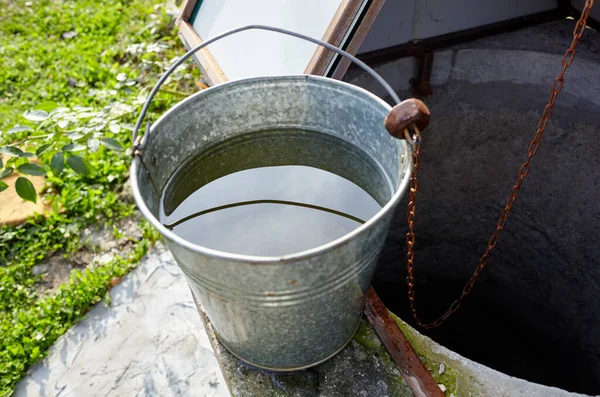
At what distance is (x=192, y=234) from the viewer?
1704mm

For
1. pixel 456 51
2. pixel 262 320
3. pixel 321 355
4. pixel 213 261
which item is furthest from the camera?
pixel 456 51

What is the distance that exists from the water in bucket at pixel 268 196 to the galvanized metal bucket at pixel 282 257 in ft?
0.16

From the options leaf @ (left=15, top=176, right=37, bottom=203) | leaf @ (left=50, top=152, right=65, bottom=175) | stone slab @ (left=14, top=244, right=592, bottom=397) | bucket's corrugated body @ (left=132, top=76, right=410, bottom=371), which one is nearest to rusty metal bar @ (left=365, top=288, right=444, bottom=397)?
stone slab @ (left=14, top=244, right=592, bottom=397)

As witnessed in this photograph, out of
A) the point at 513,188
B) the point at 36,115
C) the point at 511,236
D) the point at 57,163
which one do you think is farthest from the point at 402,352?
the point at 511,236

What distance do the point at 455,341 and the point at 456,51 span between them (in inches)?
74.1

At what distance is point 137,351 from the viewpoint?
2.55 meters

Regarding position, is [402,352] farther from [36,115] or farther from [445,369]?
[36,115]

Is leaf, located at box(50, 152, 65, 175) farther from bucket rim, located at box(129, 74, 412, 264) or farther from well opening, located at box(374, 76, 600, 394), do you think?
well opening, located at box(374, 76, 600, 394)

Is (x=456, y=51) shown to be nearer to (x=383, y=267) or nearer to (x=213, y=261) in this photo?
(x=383, y=267)

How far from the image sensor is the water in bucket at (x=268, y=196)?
171cm

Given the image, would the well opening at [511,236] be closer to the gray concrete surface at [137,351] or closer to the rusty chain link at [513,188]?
the rusty chain link at [513,188]

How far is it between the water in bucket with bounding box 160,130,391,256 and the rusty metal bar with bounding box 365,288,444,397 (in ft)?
1.16

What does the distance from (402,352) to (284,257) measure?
740mm

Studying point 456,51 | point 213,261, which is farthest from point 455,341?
point 213,261
